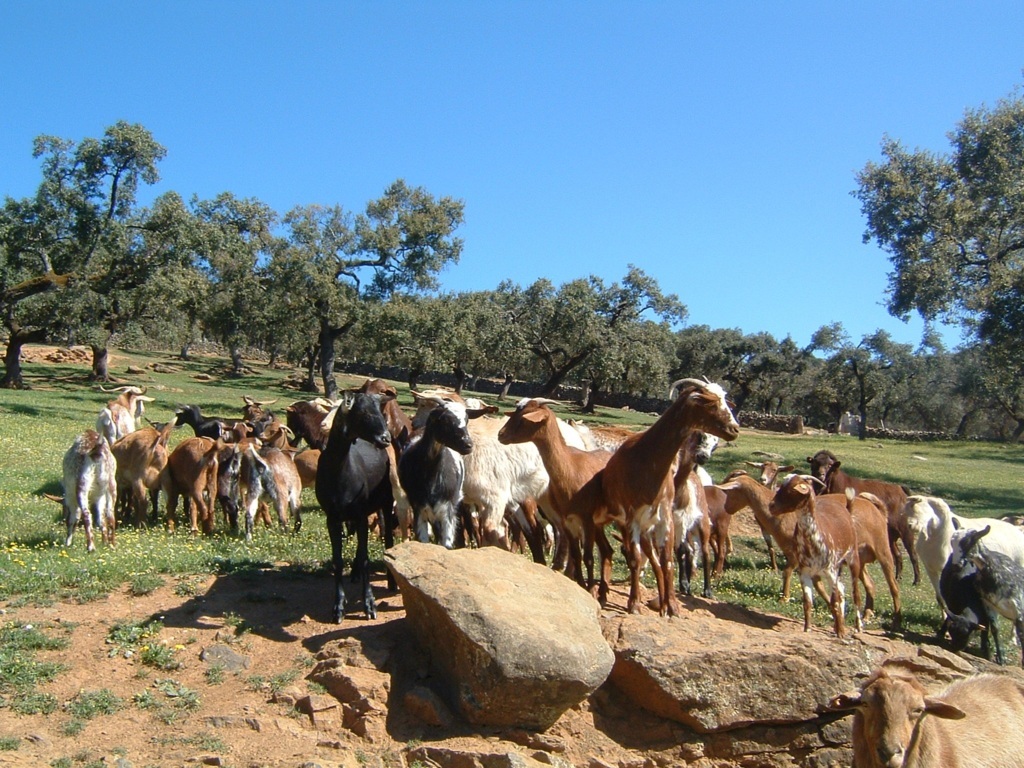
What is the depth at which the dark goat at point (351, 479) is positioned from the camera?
27.0ft

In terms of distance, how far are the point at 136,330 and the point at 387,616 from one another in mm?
28814

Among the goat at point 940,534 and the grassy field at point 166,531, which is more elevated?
the goat at point 940,534

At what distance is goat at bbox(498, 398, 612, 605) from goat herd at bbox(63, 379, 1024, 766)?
0.02 meters

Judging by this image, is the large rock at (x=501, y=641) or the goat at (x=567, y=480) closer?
the large rock at (x=501, y=641)

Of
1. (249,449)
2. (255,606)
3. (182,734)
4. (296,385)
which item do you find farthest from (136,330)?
(182,734)

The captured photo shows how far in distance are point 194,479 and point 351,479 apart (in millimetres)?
5069

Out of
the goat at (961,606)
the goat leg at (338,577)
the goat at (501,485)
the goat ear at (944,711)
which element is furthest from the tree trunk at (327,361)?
the goat ear at (944,711)

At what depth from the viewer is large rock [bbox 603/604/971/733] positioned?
741 cm

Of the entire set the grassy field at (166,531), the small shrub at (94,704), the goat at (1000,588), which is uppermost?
the goat at (1000,588)

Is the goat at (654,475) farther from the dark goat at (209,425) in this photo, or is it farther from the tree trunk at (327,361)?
the tree trunk at (327,361)

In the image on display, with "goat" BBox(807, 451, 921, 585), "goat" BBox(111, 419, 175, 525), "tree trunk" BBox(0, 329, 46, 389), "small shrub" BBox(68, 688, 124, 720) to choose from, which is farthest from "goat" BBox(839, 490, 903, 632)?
"tree trunk" BBox(0, 329, 46, 389)

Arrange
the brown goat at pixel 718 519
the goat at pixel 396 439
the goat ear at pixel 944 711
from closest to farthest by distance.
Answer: the goat ear at pixel 944 711, the goat at pixel 396 439, the brown goat at pixel 718 519

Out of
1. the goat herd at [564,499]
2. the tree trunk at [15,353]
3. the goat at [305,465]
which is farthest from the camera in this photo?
the tree trunk at [15,353]

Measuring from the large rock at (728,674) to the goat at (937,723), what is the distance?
1771 millimetres
